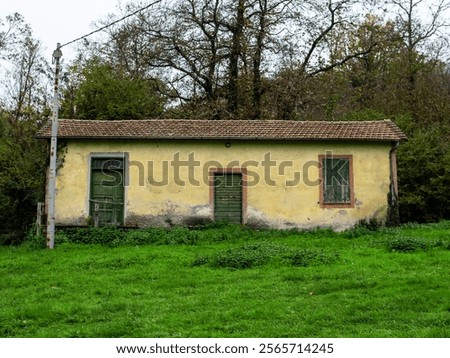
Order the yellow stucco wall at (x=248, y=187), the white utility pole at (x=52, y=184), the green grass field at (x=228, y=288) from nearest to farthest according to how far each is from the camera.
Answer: the green grass field at (x=228, y=288) < the white utility pole at (x=52, y=184) < the yellow stucco wall at (x=248, y=187)

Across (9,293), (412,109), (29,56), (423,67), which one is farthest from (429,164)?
(29,56)

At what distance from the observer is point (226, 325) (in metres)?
7.70

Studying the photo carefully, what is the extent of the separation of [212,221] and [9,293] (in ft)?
27.1

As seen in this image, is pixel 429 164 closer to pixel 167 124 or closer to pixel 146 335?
pixel 167 124

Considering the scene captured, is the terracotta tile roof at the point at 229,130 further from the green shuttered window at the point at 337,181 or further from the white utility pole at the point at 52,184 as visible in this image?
the white utility pole at the point at 52,184

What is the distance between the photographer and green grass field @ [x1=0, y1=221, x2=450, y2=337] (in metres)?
7.66

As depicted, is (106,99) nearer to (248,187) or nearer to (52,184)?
(248,187)

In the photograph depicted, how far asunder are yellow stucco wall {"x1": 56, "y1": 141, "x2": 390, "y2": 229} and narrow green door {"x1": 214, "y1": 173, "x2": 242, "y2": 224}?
0.94ft

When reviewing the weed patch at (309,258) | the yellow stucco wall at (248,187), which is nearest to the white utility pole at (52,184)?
the yellow stucco wall at (248,187)

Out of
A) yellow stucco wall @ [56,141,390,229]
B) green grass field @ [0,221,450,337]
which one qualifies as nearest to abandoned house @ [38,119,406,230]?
yellow stucco wall @ [56,141,390,229]

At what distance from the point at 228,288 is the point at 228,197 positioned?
8082 millimetres

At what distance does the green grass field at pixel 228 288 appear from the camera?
7664mm

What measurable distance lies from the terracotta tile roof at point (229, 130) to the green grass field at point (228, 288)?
11.0 ft

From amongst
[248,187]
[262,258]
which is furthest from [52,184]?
[262,258]
